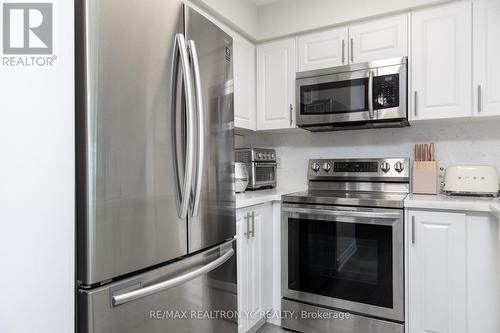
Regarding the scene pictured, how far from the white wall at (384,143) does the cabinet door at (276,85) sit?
29cm

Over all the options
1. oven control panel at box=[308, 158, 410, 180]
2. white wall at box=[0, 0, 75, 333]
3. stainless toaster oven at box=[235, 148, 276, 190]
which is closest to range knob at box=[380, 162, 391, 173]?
oven control panel at box=[308, 158, 410, 180]

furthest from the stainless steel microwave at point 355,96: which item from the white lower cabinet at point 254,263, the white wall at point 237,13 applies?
the white lower cabinet at point 254,263

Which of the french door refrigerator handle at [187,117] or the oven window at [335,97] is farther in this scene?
the oven window at [335,97]

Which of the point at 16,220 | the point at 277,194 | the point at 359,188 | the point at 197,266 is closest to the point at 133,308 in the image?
the point at 197,266

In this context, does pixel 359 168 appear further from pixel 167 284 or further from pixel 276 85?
pixel 167 284

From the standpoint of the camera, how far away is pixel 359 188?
2389mm

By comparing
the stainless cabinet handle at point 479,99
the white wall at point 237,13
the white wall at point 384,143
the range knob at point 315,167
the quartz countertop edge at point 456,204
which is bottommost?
the quartz countertop edge at point 456,204

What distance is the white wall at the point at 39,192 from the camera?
0.80 m

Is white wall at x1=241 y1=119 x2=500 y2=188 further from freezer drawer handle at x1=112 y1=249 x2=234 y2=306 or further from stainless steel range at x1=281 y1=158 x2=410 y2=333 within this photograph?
freezer drawer handle at x1=112 y1=249 x2=234 y2=306

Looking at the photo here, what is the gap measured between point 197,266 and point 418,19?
2.04 m

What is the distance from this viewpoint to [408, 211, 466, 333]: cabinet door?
166 cm

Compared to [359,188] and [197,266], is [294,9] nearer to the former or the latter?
[359,188]

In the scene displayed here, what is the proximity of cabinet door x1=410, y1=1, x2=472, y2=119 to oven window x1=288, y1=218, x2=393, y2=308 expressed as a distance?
2.82 ft

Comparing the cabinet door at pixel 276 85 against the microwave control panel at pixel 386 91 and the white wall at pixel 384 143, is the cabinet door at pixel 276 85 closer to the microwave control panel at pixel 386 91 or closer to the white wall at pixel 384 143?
the white wall at pixel 384 143
